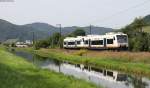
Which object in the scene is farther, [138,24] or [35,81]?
[138,24]

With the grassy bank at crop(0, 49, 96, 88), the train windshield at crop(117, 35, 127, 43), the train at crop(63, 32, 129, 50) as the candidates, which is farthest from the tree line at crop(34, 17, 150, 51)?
the grassy bank at crop(0, 49, 96, 88)

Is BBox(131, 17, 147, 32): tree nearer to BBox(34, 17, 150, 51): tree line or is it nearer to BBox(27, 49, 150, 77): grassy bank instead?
BBox(34, 17, 150, 51): tree line

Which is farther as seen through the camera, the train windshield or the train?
the train

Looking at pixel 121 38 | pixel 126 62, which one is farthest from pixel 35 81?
pixel 121 38

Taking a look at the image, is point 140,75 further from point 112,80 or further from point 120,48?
point 120,48

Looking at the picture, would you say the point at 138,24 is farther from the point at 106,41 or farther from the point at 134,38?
the point at 106,41

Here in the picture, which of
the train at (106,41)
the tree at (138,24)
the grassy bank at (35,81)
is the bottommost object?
the grassy bank at (35,81)

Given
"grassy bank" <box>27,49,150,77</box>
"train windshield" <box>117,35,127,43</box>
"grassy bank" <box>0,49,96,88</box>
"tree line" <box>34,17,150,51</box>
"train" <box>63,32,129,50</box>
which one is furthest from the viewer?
"tree line" <box>34,17,150,51</box>

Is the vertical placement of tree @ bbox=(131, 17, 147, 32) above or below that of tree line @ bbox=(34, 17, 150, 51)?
above

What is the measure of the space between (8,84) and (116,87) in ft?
40.0

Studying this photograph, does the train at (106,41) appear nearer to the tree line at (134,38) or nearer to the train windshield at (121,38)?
the train windshield at (121,38)

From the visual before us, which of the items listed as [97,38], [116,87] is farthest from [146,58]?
Answer: [97,38]

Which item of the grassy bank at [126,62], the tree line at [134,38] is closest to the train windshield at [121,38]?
the tree line at [134,38]

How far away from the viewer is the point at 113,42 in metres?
67.4
